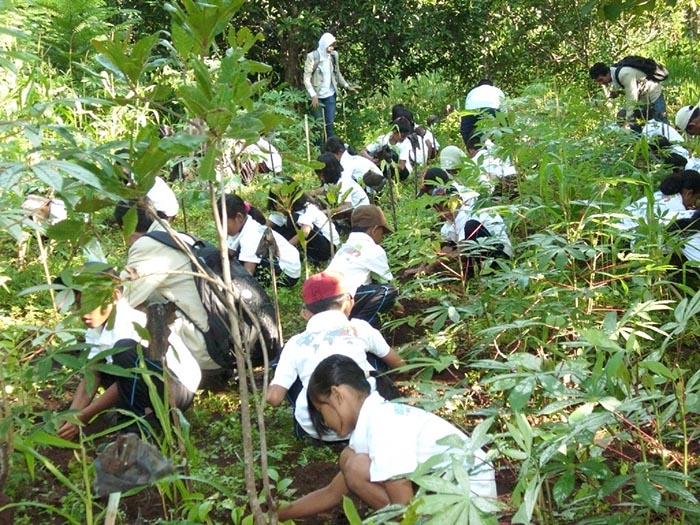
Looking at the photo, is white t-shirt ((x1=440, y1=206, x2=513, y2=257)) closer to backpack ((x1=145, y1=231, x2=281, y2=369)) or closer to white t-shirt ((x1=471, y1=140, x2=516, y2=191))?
white t-shirt ((x1=471, y1=140, x2=516, y2=191))

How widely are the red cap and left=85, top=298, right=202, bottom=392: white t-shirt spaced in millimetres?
546

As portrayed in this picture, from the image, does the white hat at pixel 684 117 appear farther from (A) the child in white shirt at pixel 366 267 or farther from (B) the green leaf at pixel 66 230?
(B) the green leaf at pixel 66 230

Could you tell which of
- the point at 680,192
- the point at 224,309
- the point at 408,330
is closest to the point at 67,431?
the point at 224,309

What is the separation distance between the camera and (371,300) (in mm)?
4395

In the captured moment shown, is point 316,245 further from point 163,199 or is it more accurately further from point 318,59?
point 318,59

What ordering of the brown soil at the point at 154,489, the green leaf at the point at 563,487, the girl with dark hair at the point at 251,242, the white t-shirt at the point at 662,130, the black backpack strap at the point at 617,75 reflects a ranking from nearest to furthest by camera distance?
the green leaf at the point at 563,487 → the brown soil at the point at 154,489 → the girl with dark hair at the point at 251,242 → the white t-shirt at the point at 662,130 → the black backpack strap at the point at 617,75

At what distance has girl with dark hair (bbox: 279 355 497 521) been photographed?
8.00 ft

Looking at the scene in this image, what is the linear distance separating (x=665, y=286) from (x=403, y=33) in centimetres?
774

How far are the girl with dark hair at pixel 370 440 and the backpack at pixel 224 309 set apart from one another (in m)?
1.11

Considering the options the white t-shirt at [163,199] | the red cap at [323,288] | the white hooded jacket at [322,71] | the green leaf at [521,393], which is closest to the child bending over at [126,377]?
the red cap at [323,288]

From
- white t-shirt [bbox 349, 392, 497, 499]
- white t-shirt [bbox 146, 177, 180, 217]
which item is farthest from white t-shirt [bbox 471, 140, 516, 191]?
white t-shirt [bbox 146, 177, 180, 217]

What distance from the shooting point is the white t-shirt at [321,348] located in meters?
3.38

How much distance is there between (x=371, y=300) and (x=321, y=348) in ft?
3.42

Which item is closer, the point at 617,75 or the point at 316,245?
the point at 316,245
